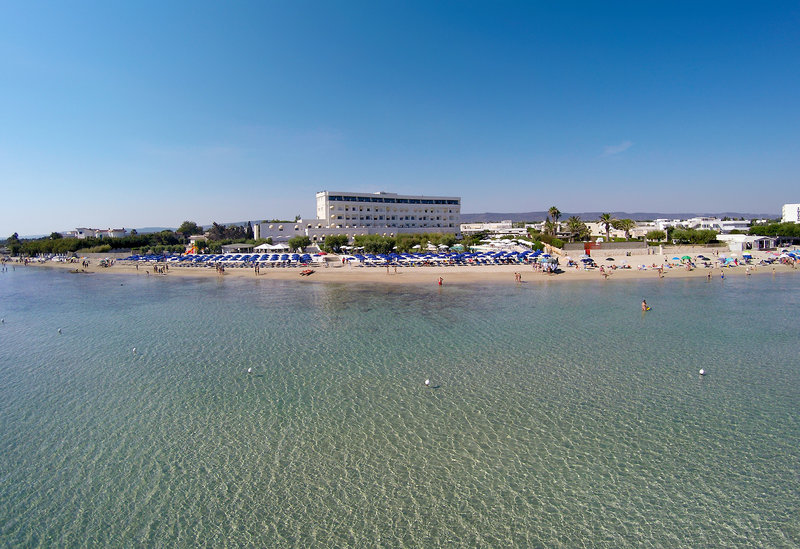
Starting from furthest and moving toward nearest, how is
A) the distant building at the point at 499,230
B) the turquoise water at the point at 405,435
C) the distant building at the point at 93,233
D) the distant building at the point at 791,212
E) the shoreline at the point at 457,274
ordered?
the distant building at the point at 93,233, the distant building at the point at 791,212, the distant building at the point at 499,230, the shoreline at the point at 457,274, the turquoise water at the point at 405,435

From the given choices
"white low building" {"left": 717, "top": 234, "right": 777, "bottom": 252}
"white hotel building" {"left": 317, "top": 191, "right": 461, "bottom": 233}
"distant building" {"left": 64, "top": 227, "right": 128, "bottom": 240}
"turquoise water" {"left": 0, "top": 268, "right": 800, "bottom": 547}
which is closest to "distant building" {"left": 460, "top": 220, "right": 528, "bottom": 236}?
"white hotel building" {"left": 317, "top": 191, "right": 461, "bottom": 233}

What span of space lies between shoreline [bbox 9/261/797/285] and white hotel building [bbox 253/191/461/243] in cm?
2937

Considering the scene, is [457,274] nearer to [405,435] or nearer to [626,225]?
[405,435]

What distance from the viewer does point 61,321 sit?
2856 centimetres

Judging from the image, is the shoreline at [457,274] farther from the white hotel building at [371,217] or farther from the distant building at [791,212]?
the distant building at [791,212]

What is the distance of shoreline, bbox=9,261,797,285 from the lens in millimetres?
44812

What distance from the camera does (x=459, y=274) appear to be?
157ft

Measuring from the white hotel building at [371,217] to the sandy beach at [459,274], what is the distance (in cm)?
2908

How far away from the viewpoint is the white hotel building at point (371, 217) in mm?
85250

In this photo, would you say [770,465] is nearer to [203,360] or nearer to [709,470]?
[709,470]

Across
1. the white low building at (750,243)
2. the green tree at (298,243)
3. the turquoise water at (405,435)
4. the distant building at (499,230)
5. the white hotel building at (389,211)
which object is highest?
the white hotel building at (389,211)

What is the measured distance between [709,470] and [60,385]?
866 inches

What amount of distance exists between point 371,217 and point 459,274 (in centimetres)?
4700

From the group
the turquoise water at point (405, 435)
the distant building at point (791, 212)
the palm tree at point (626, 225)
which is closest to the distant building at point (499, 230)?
the palm tree at point (626, 225)
